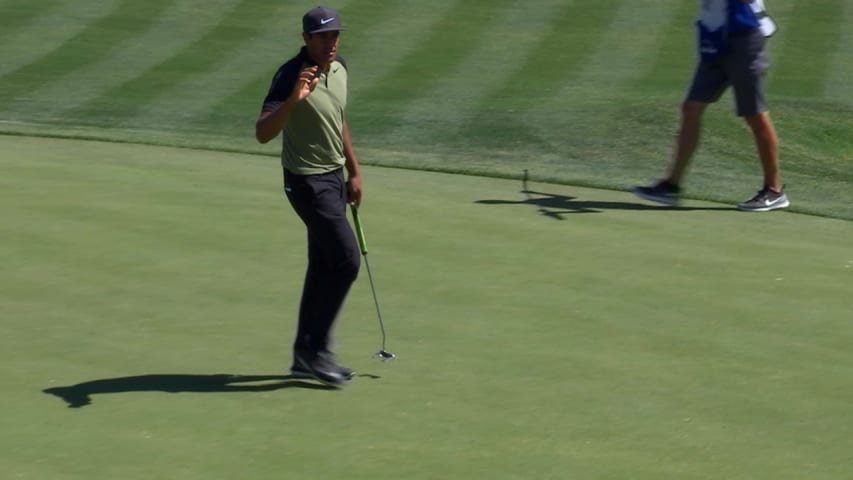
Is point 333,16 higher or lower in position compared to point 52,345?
higher

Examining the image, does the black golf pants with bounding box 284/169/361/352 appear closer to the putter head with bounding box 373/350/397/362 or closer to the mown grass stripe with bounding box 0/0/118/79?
the putter head with bounding box 373/350/397/362

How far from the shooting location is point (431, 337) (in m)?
8.31

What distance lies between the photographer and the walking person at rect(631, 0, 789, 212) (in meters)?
11.7

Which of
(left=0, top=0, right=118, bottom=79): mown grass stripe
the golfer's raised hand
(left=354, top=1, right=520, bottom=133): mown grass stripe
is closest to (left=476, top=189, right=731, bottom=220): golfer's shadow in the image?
(left=354, top=1, right=520, bottom=133): mown grass stripe

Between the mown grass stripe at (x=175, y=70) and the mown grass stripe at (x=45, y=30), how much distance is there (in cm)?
141

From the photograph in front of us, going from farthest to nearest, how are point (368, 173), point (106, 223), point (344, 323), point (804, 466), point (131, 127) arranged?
point (131, 127), point (368, 173), point (106, 223), point (344, 323), point (804, 466)

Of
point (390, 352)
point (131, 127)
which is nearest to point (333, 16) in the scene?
point (390, 352)

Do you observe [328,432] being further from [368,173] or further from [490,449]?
[368,173]

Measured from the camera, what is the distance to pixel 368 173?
1288 cm

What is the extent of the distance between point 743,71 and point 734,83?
14 cm

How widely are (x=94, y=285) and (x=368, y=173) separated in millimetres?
4104

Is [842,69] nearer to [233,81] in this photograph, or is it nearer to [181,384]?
[233,81]

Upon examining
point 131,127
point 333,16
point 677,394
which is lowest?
point 131,127

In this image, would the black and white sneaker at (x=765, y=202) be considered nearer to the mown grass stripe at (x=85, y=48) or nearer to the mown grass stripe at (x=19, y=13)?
the mown grass stripe at (x=85, y=48)
